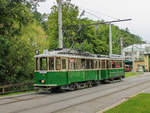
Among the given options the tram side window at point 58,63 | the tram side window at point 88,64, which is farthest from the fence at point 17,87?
the tram side window at point 88,64

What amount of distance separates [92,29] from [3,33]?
2602 centimetres

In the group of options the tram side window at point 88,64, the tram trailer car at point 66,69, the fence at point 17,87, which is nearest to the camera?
the tram trailer car at point 66,69

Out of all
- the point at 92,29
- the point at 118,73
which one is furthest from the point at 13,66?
the point at 92,29

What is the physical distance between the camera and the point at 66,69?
1803cm

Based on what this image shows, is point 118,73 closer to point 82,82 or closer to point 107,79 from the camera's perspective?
point 107,79

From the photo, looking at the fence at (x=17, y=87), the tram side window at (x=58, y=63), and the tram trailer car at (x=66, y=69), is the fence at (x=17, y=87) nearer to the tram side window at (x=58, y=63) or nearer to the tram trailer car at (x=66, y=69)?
the tram trailer car at (x=66, y=69)

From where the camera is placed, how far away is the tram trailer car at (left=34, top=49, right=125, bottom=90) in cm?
1709

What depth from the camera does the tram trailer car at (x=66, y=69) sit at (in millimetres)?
17094

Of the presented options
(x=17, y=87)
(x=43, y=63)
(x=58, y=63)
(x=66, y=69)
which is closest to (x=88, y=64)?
(x=66, y=69)

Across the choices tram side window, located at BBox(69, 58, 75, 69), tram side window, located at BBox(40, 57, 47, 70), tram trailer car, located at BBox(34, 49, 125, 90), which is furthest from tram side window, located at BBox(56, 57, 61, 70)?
tram side window, located at BBox(69, 58, 75, 69)

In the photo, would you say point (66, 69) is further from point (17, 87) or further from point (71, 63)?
point (17, 87)

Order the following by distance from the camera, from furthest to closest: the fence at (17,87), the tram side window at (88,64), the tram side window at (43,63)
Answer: the tram side window at (88,64)
the fence at (17,87)
the tram side window at (43,63)

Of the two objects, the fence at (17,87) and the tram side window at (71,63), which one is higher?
the tram side window at (71,63)

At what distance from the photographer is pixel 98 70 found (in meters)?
23.9
